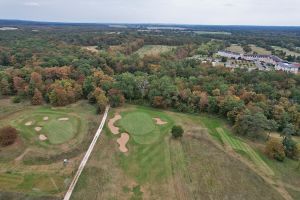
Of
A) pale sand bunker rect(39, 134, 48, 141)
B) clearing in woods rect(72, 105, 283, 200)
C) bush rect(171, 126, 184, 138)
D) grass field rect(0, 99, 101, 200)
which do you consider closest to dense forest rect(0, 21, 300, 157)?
grass field rect(0, 99, 101, 200)

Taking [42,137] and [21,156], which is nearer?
[21,156]

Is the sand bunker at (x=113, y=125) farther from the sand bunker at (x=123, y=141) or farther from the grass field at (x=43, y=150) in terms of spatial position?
the grass field at (x=43, y=150)

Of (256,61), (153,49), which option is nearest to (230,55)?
(256,61)

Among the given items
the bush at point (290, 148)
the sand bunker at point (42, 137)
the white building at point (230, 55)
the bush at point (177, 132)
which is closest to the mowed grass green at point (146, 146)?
the bush at point (177, 132)

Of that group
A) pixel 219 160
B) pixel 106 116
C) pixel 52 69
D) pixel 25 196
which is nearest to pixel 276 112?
pixel 219 160

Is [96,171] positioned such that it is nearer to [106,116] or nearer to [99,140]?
[99,140]

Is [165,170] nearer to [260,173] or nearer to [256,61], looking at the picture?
[260,173]

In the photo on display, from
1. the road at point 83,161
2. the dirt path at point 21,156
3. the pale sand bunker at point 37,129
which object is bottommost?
the road at point 83,161
